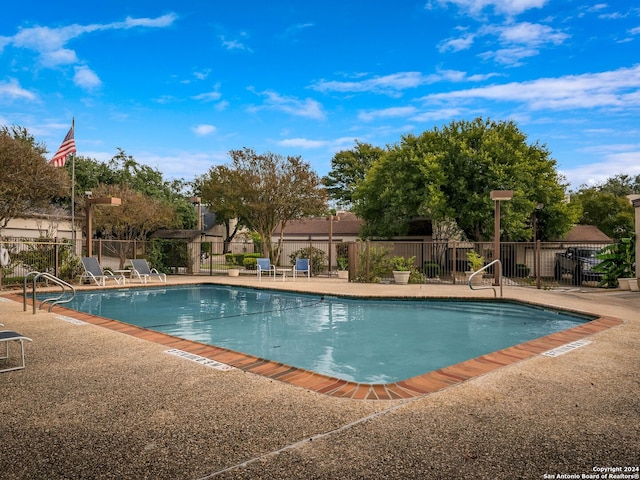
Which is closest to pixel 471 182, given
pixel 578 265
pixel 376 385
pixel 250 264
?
pixel 578 265

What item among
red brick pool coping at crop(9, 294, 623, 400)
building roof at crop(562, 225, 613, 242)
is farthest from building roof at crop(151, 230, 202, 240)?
building roof at crop(562, 225, 613, 242)

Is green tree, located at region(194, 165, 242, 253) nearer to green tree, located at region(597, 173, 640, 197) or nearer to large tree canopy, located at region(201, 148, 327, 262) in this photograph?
large tree canopy, located at region(201, 148, 327, 262)

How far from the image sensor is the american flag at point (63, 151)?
15.0 m

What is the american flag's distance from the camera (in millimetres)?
15023

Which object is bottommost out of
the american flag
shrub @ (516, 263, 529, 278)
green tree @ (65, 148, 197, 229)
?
shrub @ (516, 263, 529, 278)

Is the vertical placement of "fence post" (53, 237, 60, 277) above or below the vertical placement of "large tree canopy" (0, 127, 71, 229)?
below

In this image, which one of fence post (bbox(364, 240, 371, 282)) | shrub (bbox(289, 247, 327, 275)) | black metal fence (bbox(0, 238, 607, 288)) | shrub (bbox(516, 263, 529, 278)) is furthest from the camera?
shrub (bbox(516, 263, 529, 278))

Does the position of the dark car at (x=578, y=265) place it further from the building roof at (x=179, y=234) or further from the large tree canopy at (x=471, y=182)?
the building roof at (x=179, y=234)

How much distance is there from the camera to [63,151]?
15203 mm

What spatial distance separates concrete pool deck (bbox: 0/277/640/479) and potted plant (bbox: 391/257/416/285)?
1054 centimetres

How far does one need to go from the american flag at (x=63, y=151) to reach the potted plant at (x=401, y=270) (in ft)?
41.0

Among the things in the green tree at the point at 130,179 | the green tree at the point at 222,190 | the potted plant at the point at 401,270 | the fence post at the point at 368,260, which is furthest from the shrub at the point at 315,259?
the green tree at the point at 130,179

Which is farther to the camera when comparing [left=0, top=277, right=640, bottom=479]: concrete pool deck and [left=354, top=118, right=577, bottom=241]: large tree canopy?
[left=354, top=118, right=577, bottom=241]: large tree canopy

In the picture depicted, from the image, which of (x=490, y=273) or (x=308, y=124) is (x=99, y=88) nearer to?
(x=308, y=124)
